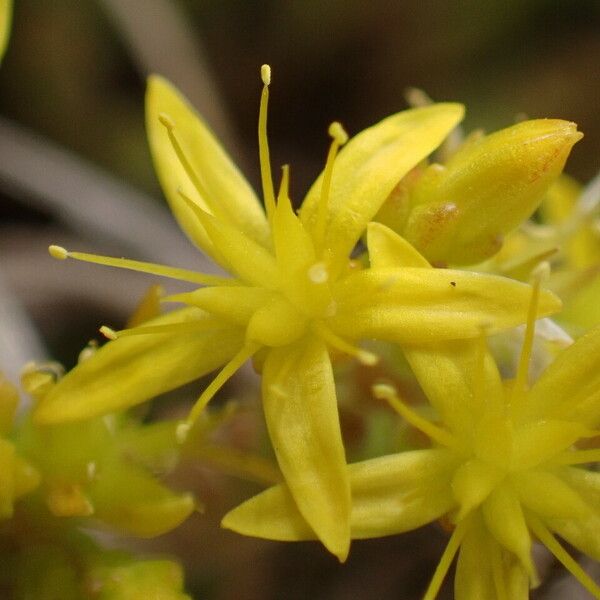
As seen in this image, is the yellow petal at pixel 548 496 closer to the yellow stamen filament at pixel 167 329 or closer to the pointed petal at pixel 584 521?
the pointed petal at pixel 584 521

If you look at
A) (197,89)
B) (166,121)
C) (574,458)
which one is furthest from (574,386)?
(197,89)

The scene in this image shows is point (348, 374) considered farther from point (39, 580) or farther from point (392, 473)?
point (39, 580)

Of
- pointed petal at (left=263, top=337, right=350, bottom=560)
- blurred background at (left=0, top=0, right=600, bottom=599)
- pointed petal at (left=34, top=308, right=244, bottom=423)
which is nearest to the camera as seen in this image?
pointed petal at (left=263, top=337, right=350, bottom=560)

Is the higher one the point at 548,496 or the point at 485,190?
the point at 485,190

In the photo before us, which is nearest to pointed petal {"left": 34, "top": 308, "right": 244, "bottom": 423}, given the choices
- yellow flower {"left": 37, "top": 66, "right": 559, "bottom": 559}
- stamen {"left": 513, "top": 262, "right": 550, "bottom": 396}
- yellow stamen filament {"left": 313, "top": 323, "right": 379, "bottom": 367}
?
yellow flower {"left": 37, "top": 66, "right": 559, "bottom": 559}

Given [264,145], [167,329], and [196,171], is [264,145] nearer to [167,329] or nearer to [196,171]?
[196,171]

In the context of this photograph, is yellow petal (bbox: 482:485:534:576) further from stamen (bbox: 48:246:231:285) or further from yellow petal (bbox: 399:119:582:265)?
stamen (bbox: 48:246:231:285)

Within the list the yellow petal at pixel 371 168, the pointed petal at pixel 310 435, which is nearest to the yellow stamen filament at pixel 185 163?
the yellow petal at pixel 371 168
